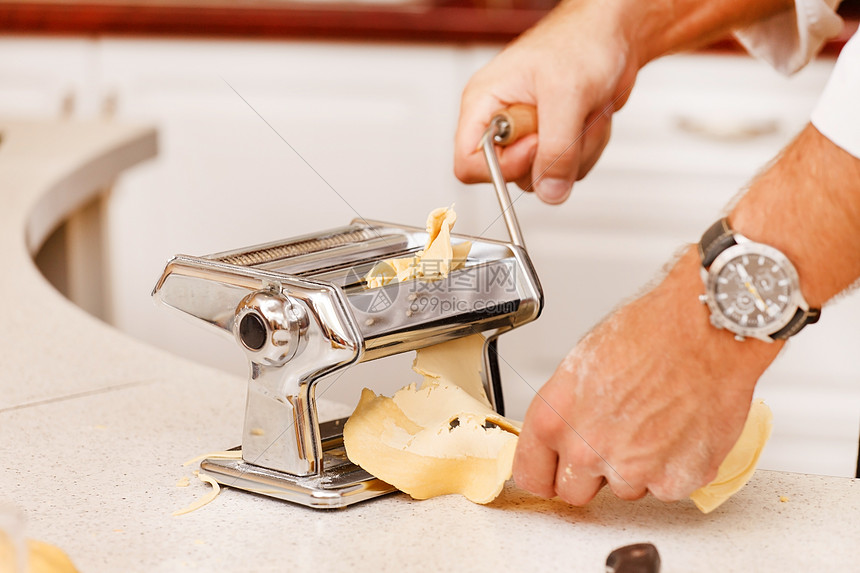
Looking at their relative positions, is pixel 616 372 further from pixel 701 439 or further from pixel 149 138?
pixel 149 138

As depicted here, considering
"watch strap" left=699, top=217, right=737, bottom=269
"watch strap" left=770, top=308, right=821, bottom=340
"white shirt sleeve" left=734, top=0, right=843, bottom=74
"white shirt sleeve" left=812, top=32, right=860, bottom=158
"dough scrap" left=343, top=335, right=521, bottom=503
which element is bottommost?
"dough scrap" left=343, top=335, right=521, bottom=503

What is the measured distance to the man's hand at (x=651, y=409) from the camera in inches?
23.2

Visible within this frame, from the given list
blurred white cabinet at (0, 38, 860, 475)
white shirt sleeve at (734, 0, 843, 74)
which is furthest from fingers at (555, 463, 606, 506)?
blurred white cabinet at (0, 38, 860, 475)

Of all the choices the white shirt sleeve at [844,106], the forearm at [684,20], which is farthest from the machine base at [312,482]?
the forearm at [684,20]

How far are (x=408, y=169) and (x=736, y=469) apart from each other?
5.31ft

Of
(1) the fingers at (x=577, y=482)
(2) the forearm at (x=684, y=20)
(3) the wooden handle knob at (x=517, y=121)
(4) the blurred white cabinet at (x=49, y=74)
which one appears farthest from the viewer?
(4) the blurred white cabinet at (x=49, y=74)

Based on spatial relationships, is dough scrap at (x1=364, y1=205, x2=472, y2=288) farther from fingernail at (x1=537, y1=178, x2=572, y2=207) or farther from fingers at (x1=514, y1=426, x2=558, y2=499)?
fingernail at (x1=537, y1=178, x2=572, y2=207)

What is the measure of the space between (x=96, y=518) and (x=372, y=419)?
18 centimetres

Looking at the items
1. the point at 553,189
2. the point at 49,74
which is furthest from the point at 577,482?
the point at 49,74

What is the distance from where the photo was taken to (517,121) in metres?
0.82

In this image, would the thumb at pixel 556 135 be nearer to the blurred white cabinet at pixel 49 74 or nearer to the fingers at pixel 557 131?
the fingers at pixel 557 131

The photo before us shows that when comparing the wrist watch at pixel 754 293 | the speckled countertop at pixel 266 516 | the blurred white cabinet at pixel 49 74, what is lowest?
the speckled countertop at pixel 266 516

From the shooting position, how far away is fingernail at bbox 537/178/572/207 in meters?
0.90

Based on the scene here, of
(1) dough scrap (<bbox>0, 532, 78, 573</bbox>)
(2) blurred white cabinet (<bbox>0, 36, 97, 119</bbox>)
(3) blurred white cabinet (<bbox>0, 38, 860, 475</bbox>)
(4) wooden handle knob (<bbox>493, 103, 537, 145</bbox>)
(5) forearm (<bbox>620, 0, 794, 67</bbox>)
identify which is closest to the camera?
(1) dough scrap (<bbox>0, 532, 78, 573</bbox>)
